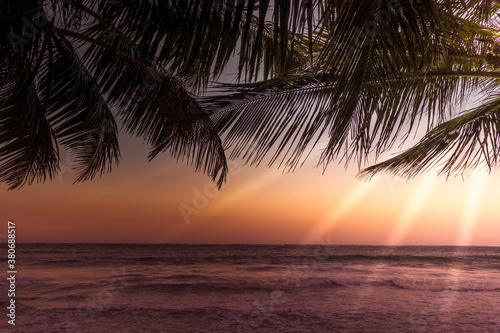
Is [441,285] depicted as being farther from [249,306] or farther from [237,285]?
[249,306]

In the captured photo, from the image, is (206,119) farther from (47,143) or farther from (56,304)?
(56,304)

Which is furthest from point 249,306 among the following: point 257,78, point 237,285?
point 257,78

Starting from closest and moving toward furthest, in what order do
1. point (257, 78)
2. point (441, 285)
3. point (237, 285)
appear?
point (257, 78)
point (237, 285)
point (441, 285)

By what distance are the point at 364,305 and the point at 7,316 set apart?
5.65 meters

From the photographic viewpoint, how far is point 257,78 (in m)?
2.06

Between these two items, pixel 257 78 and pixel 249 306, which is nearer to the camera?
pixel 257 78

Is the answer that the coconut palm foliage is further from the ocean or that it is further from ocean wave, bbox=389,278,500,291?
ocean wave, bbox=389,278,500,291

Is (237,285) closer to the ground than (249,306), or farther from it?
closer to the ground

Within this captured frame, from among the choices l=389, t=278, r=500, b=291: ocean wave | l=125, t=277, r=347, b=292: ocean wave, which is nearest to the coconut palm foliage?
l=125, t=277, r=347, b=292: ocean wave

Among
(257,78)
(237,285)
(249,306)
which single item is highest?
(257,78)

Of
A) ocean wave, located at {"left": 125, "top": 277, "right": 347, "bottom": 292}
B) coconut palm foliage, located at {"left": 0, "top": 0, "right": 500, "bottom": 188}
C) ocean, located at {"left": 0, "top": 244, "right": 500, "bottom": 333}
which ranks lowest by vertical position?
ocean wave, located at {"left": 125, "top": 277, "right": 347, "bottom": 292}

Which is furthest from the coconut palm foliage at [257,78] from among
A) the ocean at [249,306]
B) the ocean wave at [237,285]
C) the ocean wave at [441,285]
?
the ocean wave at [441,285]

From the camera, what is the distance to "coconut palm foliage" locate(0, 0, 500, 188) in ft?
4.75

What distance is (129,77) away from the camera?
369 centimetres
